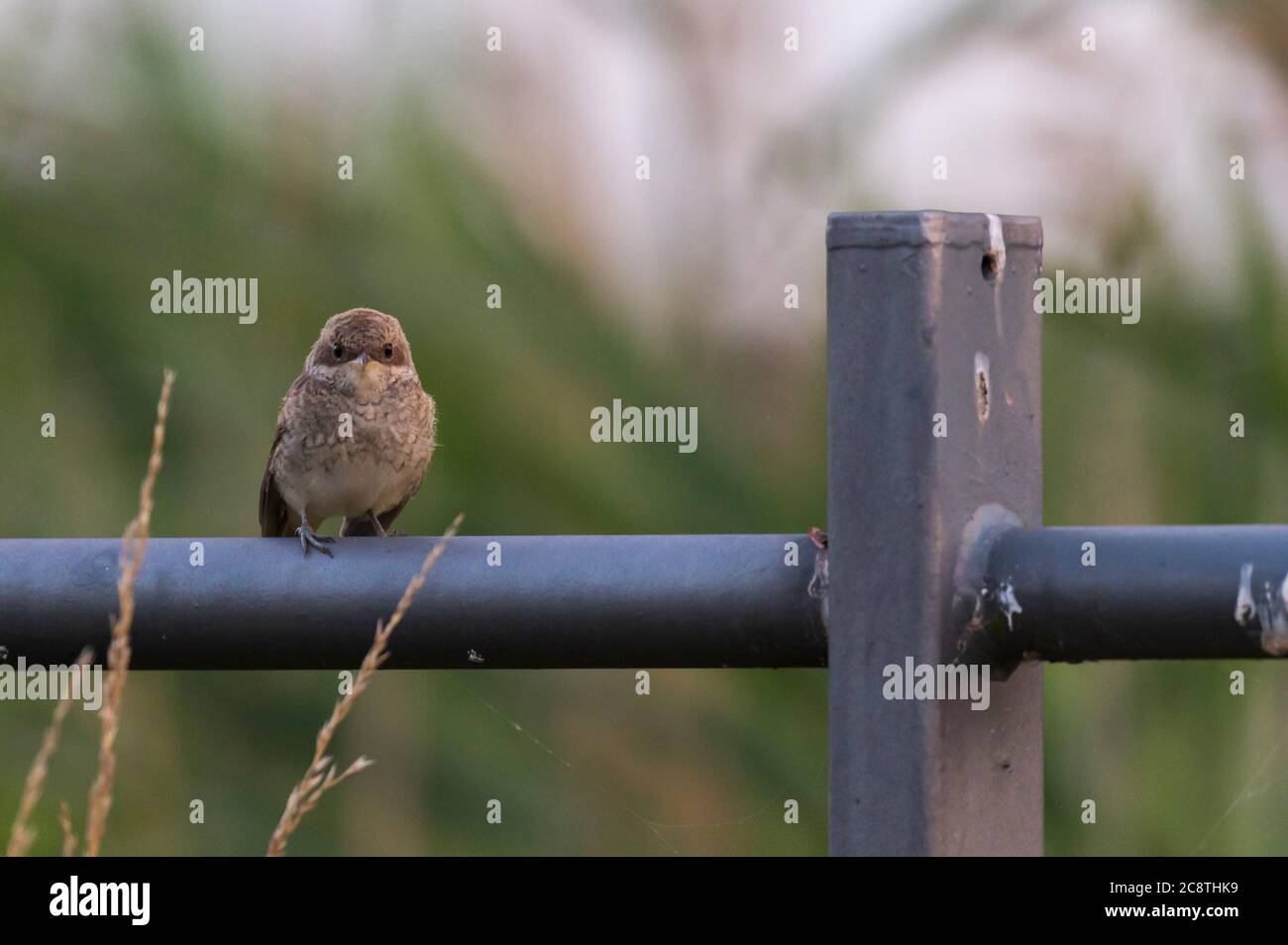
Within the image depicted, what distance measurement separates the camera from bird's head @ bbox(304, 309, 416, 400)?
3.59 m

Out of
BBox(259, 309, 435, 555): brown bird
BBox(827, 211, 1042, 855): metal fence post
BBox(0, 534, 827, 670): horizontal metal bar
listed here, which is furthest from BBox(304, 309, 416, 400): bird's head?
BBox(827, 211, 1042, 855): metal fence post

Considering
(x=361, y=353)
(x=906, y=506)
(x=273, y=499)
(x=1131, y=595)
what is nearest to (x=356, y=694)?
(x=906, y=506)

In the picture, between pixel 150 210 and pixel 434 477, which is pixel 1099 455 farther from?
pixel 150 210

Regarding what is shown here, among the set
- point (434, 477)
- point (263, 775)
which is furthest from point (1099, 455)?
point (263, 775)

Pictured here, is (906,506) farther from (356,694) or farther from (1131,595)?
(356,694)

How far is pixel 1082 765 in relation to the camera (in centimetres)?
353

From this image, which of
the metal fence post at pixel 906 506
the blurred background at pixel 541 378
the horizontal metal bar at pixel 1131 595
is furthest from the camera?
the blurred background at pixel 541 378

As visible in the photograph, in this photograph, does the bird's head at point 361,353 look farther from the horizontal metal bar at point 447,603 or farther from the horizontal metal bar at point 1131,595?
the horizontal metal bar at point 1131,595

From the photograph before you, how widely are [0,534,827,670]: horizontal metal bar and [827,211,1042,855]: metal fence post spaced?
82 millimetres

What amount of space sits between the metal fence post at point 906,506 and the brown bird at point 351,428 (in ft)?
7.60

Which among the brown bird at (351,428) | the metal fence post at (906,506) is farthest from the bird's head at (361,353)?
the metal fence post at (906,506)

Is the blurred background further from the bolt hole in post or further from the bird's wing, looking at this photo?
the bolt hole in post

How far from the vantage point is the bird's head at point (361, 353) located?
359 centimetres

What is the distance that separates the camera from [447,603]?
1467 mm
